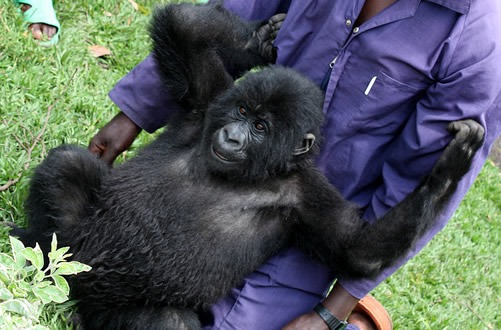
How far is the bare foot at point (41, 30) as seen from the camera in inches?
208

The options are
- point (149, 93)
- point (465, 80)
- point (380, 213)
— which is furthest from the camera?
point (149, 93)

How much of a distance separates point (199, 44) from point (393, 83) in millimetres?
1013

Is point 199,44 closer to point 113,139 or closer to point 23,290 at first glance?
point 113,139

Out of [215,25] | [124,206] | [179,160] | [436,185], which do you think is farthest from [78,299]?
[436,185]

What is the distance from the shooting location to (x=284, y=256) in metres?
3.76

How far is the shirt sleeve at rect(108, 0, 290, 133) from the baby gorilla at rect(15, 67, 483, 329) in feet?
1.39

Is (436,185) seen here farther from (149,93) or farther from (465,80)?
(149,93)

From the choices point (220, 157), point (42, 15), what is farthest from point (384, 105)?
point (42, 15)

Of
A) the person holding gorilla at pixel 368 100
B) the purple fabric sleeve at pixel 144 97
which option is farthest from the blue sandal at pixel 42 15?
the person holding gorilla at pixel 368 100

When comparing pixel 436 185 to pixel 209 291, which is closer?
pixel 436 185

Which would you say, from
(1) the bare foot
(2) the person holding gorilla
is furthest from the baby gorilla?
(1) the bare foot

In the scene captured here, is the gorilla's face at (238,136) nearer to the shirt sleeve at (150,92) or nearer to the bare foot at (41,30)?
the shirt sleeve at (150,92)

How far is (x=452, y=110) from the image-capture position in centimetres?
328

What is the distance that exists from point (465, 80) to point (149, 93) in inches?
66.9
